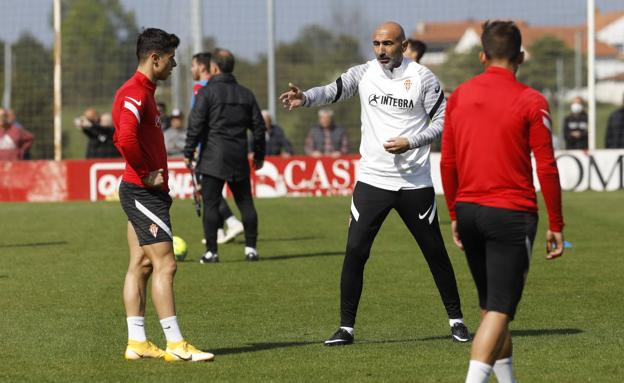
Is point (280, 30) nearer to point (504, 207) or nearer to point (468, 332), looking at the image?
point (468, 332)

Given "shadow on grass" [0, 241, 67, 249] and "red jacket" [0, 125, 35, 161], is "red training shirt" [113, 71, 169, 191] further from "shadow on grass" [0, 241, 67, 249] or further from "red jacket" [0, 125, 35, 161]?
"red jacket" [0, 125, 35, 161]

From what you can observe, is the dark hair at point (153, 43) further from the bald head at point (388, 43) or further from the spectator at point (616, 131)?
the spectator at point (616, 131)

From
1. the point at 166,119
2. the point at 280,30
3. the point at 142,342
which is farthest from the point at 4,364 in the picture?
the point at 280,30

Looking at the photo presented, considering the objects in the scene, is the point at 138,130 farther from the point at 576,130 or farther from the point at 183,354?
the point at 576,130

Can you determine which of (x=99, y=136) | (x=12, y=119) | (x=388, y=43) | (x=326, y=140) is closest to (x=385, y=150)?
(x=388, y=43)

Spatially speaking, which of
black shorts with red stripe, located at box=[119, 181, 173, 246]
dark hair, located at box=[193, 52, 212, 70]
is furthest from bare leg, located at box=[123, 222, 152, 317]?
dark hair, located at box=[193, 52, 212, 70]

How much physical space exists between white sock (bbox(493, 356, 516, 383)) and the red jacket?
1893cm

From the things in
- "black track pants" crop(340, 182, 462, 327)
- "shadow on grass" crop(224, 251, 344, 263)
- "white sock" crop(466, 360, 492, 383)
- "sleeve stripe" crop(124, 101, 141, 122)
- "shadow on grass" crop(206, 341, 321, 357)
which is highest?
"sleeve stripe" crop(124, 101, 141, 122)

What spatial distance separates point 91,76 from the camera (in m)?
25.8

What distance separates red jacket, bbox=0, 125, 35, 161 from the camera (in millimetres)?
23859

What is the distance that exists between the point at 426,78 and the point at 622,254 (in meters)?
6.05

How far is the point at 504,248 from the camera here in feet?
19.6

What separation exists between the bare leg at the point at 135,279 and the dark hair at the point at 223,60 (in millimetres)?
5701

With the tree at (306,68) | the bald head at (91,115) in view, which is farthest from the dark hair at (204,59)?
the tree at (306,68)
